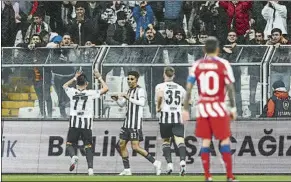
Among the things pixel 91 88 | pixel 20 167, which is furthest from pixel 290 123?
pixel 20 167

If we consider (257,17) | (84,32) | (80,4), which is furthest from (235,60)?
(80,4)

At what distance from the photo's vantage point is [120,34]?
24.8 m

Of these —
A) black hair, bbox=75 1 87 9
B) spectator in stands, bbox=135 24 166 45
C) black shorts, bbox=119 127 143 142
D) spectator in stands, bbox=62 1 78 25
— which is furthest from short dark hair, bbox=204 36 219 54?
black hair, bbox=75 1 87 9

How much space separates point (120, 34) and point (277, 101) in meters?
4.01

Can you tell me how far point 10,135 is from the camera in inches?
923

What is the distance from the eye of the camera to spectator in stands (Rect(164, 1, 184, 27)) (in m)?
25.1

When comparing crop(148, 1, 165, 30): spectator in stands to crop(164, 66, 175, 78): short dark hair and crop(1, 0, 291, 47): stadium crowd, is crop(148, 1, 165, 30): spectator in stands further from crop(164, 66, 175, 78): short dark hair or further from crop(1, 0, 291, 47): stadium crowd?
crop(164, 66, 175, 78): short dark hair

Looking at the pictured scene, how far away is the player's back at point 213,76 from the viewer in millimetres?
15984

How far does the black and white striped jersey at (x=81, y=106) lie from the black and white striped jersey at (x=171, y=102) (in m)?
1.34

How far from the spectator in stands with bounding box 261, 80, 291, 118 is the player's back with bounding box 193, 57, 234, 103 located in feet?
21.8

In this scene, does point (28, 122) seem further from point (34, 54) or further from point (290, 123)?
point (290, 123)

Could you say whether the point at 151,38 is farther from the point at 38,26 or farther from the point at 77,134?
the point at 77,134

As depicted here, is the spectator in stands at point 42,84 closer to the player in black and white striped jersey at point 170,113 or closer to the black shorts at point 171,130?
the player in black and white striped jersey at point 170,113

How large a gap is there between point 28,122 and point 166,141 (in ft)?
10.2
